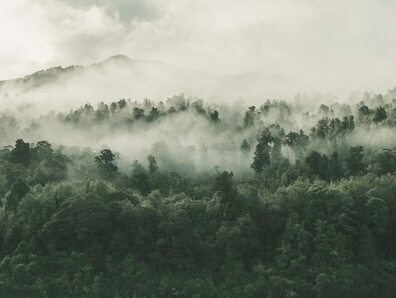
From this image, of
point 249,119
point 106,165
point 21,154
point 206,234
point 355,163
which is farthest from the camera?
point 249,119

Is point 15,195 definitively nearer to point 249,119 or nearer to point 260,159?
point 260,159

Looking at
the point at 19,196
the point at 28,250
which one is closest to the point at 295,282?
the point at 28,250

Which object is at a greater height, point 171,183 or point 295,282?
point 171,183

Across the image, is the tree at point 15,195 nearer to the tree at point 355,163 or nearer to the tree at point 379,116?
the tree at point 355,163

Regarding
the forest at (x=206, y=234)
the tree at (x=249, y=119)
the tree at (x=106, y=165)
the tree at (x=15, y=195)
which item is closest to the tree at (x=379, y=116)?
the forest at (x=206, y=234)

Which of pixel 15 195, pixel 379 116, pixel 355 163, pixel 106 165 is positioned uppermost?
pixel 379 116

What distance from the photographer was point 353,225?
296 feet

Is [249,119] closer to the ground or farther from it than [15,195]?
farther from it

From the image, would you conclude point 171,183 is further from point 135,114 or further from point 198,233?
point 135,114

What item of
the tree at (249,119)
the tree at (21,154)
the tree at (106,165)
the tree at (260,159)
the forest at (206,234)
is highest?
the tree at (21,154)

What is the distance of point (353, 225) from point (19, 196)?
183 ft

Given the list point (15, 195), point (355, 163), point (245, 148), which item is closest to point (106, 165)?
point (15, 195)

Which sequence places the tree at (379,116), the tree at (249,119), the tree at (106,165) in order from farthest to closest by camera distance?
the tree at (249,119), the tree at (379,116), the tree at (106,165)

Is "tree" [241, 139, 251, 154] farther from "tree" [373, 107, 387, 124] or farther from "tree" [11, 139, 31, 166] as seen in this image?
"tree" [11, 139, 31, 166]
